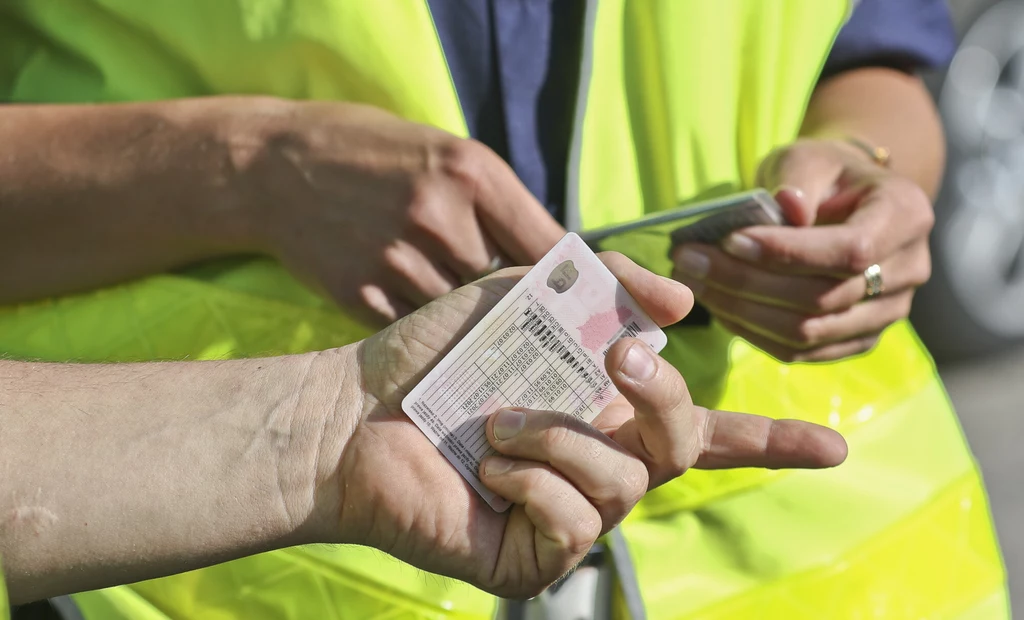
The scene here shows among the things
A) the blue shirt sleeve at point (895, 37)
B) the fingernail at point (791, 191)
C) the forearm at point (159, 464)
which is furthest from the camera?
the blue shirt sleeve at point (895, 37)

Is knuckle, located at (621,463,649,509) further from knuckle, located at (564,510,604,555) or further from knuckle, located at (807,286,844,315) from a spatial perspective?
knuckle, located at (807,286,844,315)

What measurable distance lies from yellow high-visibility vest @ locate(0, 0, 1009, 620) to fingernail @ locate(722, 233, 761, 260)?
97 millimetres

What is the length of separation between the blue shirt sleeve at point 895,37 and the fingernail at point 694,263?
0.47 metres

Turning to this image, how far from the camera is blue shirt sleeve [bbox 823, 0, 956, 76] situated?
127 centimetres

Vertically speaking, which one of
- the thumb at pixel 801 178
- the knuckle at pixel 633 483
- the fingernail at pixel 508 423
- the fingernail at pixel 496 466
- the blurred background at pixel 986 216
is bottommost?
the blurred background at pixel 986 216

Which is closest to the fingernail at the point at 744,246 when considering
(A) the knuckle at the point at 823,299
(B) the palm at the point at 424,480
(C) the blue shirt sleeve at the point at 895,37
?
(A) the knuckle at the point at 823,299

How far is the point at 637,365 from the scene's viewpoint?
755 millimetres

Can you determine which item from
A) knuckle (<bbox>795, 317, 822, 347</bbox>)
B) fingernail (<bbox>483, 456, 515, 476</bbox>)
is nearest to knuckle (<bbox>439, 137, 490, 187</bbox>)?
fingernail (<bbox>483, 456, 515, 476</bbox>)

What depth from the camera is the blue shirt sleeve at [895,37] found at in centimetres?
127

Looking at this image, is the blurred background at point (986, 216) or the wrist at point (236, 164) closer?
the wrist at point (236, 164)

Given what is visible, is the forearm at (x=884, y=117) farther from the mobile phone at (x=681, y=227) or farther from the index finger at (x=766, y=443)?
the index finger at (x=766, y=443)

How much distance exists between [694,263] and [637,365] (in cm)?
33

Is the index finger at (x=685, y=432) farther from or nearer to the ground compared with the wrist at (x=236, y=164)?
nearer to the ground

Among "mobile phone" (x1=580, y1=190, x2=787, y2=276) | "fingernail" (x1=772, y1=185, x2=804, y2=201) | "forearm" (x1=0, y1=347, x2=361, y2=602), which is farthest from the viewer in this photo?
"fingernail" (x1=772, y1=185, x2=804, y2=201)
